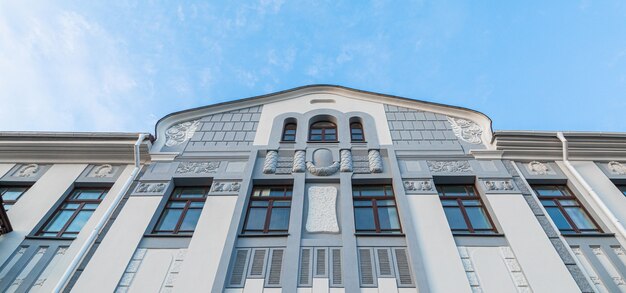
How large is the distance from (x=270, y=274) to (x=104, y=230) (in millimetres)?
3930

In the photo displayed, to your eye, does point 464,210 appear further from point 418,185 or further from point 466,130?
point 466,130

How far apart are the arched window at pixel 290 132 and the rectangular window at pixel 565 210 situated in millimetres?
6602

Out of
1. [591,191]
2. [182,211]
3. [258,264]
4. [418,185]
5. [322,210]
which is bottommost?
[258,264]

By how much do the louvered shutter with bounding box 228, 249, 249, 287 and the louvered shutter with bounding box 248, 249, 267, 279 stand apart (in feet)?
0.44

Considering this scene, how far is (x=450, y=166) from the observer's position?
10672 mm

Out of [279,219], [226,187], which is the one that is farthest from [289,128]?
[279,219]

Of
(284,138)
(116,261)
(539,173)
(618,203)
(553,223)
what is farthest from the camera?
(284,138)

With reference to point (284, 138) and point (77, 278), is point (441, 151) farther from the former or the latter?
point (77, 278)

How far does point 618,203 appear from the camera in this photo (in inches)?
381

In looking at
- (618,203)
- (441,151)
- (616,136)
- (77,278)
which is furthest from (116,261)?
(616,136)

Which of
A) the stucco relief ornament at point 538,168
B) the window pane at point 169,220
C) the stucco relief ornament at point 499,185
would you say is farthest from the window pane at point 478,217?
the window pane at point 169,220

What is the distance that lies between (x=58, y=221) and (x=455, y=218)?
9.18 meters

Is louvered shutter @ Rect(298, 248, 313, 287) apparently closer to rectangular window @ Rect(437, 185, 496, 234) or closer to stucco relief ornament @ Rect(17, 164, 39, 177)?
rectangular window @ Rect(437, 185, 496, 234)

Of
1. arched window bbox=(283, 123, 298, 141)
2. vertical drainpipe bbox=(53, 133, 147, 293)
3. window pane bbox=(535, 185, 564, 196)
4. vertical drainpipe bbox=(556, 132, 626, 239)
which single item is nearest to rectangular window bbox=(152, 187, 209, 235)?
vertical drainpipe bbox=(53, 133, 147, 293)
